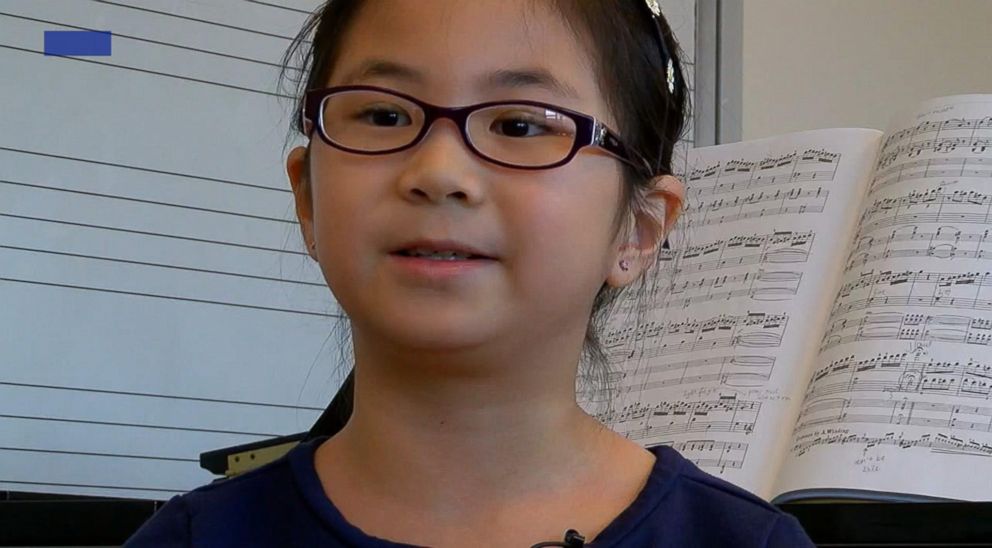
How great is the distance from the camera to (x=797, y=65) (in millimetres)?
2775

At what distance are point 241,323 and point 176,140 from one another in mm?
283

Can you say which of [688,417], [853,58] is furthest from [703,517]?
[853,58]

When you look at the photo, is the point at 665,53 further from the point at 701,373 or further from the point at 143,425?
the point at 143,425

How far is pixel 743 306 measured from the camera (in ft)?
4.66

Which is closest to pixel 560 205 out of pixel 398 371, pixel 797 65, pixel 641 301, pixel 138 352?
pixel 398 371

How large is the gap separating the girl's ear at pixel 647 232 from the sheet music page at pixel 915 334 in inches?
11.3

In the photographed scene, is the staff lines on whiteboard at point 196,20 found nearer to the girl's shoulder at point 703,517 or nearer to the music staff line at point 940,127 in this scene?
the music staff line at point 940,127

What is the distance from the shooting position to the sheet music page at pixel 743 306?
4.36ft

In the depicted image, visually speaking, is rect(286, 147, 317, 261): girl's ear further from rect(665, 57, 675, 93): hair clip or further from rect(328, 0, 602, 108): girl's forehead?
rect(665, 57, 675, 93): hair clip

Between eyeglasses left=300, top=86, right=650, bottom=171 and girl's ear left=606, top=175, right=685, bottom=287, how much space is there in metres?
0.10

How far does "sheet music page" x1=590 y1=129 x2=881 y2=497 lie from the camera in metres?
1.33

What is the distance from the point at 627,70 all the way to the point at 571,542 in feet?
1.13

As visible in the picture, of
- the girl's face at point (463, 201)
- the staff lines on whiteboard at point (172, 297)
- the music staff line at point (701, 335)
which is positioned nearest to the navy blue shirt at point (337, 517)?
the girl's face at point (463, 201)

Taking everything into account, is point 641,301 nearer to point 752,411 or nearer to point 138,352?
point 752,411
